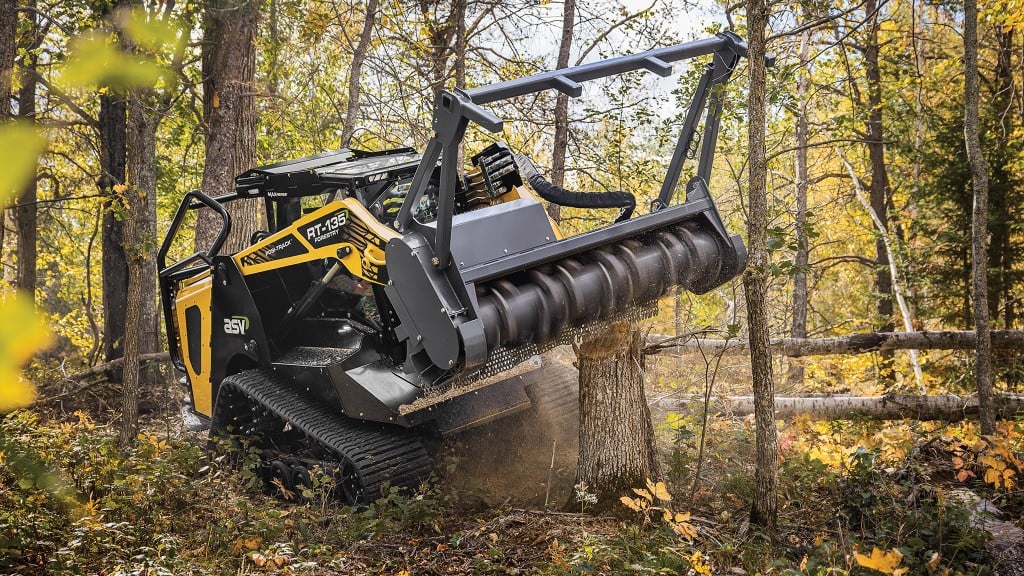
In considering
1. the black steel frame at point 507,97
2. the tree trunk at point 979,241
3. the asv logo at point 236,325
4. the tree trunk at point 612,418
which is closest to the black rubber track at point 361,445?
the asv logo at point 236,325

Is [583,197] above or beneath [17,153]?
above

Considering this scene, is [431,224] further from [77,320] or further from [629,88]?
[77,320]

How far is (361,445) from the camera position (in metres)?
5.41

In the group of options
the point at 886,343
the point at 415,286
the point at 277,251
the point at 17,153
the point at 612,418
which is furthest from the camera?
the point at 886,343

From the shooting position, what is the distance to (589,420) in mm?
5148

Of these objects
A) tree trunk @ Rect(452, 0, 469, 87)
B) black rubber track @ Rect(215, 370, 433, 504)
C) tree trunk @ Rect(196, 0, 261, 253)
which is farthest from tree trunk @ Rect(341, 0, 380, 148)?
black rubber track @ Rect(215, 370, 433, 504)

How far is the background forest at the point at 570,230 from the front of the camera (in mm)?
3580

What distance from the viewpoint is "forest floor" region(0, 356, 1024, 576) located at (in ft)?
12.4

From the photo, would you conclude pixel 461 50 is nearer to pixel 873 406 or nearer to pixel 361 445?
pixel 361 445

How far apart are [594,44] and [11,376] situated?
9.31m

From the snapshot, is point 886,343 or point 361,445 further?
point 886,343

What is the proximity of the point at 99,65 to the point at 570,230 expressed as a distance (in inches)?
562

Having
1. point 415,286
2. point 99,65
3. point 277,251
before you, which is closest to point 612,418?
point 415,286

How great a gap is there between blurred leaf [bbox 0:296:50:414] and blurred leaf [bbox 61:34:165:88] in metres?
0.26
